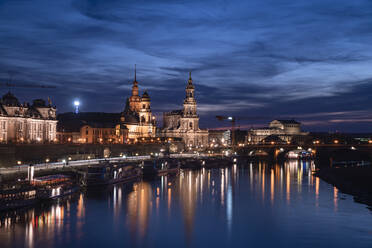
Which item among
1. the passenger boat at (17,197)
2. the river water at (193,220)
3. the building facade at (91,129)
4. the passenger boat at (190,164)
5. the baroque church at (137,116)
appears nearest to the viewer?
the river water at (193,220)

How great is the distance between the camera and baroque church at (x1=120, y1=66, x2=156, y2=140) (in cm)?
15738

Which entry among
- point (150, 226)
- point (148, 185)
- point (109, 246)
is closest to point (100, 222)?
point (150, 226)

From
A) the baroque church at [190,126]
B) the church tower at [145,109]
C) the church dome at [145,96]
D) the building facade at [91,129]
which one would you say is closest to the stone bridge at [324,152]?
the baroque church at [190,126]

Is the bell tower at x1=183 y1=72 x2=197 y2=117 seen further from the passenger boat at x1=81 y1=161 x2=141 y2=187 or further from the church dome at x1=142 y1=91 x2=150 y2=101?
the passenger boat at x1=81 y1=161 x2=141 y2=187

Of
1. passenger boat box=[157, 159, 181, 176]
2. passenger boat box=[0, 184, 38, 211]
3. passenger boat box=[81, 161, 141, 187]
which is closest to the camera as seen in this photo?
passenger boat box=[0, 184, 38, 211]

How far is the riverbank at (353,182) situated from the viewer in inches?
2222

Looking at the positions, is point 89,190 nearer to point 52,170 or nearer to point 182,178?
point 52,170

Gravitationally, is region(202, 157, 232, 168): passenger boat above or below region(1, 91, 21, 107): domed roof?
below

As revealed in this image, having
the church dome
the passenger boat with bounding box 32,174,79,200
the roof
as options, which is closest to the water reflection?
the passenger boat with bounding box 32,174,79,200

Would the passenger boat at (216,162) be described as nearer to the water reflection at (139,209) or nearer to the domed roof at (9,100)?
the domed roof at (9,100)

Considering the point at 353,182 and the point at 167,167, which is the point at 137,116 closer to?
the point at 167,167

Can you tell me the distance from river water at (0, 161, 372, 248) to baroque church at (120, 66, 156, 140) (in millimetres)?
90355

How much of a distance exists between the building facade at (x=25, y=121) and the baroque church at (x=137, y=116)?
159 feet

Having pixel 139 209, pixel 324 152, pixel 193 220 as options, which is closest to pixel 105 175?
pixel 139 209
